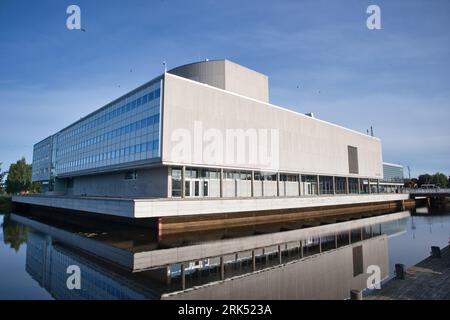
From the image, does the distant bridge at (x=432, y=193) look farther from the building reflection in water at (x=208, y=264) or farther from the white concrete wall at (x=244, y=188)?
the building reflection in water at (x=208, y=264)

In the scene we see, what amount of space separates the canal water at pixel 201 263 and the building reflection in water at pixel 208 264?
0.16 ft

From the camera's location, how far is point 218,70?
4694 cm

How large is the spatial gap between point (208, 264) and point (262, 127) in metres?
30.8

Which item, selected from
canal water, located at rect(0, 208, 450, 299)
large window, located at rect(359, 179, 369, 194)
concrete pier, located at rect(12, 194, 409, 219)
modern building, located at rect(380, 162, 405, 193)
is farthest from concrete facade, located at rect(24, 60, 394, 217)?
modern building, located at rect(380, 162, 405, 193)

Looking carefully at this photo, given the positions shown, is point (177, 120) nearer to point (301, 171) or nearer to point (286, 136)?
point (286, 136)

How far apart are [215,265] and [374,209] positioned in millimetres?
60261

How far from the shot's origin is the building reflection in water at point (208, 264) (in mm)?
13562

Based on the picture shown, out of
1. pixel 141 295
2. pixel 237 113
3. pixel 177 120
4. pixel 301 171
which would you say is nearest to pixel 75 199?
pixel 177 120

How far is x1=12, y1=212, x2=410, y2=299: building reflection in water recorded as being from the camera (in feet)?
44.5

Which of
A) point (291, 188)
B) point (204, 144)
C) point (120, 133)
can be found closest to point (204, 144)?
point (204, 144)

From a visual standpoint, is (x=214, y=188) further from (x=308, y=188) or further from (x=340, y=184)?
(x=340, y=184)

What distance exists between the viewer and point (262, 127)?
4616 cm

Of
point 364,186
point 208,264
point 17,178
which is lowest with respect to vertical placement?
point 208,264

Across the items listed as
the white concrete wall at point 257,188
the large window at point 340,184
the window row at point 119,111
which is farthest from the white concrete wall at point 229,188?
the large window at point 340,184
